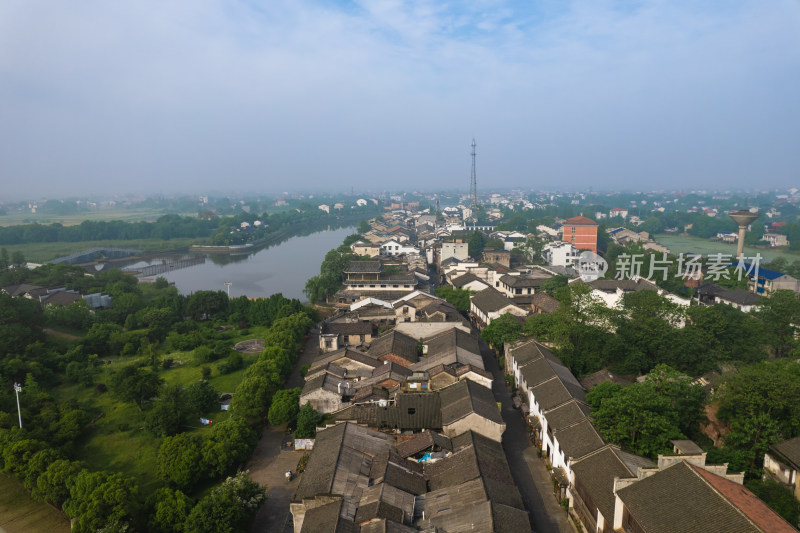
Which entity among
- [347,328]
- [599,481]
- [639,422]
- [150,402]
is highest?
[639,422]

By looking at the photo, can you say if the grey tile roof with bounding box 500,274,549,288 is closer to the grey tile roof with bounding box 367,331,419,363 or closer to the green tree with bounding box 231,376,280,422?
the grey tile roof with bounding box 367,331,419,363

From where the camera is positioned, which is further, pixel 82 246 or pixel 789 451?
pixel 82 246

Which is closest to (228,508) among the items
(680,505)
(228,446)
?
(228,446)

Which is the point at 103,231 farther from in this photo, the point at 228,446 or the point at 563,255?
the point at 228,446

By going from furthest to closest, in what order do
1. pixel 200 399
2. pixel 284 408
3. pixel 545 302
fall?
pixel 545 302 → pixel 200 399 → pixel 284 408

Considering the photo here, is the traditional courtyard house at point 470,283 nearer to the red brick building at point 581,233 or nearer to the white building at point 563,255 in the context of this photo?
the white building at point 563,255

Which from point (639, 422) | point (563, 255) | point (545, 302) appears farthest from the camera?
point (563, 255)

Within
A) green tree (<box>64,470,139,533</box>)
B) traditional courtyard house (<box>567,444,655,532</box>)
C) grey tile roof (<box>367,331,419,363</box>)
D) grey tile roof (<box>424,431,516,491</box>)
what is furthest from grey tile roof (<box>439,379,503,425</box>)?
green tree (<box>64,470,139,533</box>)
